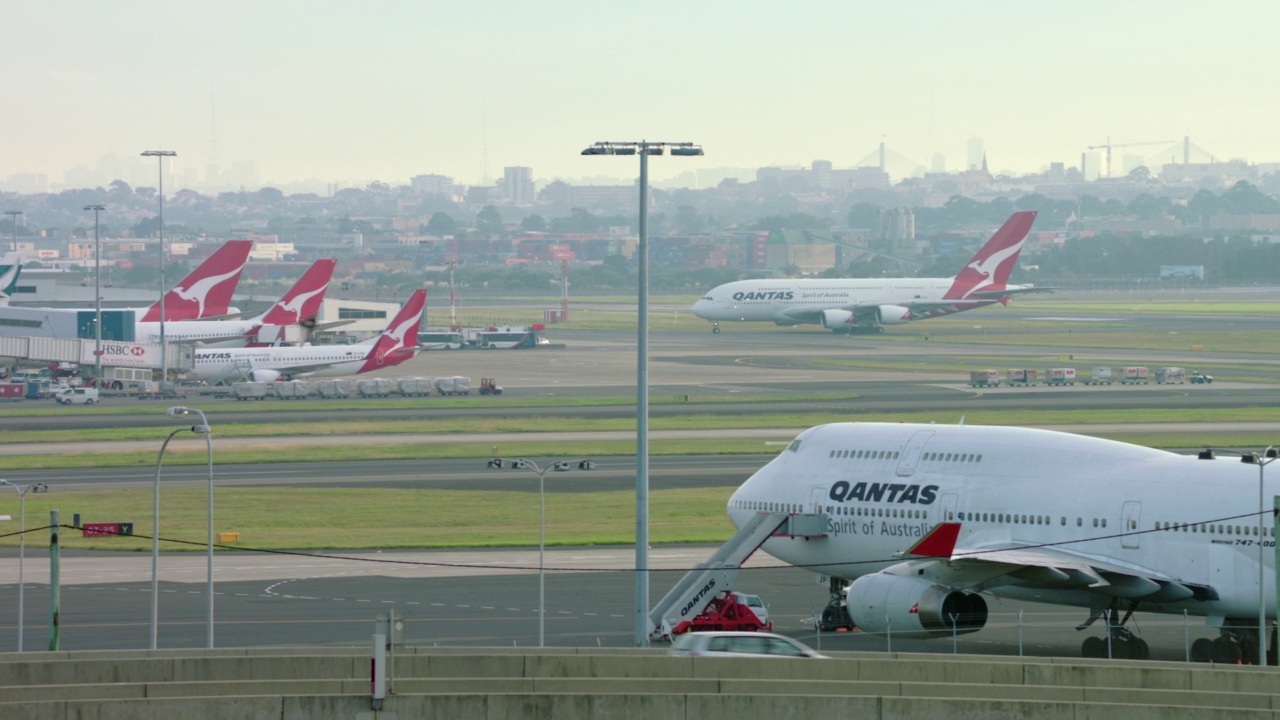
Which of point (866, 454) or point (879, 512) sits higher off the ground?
point (866, 454)

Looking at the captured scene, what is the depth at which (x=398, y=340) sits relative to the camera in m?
129

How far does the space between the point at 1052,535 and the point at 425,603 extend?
19.2 metres

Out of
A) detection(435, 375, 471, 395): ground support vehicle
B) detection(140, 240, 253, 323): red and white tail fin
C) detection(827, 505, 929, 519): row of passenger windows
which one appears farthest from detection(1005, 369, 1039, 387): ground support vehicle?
detection(827, 505, 929, 519): row of passenger windows

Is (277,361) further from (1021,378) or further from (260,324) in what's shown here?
(1021,378)

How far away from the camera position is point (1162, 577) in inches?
1559

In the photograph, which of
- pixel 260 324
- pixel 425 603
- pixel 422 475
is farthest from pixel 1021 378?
pixel 425 603

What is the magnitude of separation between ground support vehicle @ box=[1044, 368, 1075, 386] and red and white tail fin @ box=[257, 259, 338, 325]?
60040 mm

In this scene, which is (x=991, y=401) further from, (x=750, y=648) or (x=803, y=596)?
(x=750, y=648)

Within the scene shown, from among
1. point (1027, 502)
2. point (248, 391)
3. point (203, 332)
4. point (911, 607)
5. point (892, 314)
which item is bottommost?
point (911, 607)

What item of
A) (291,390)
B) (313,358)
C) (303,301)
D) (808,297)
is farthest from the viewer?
(808,297)

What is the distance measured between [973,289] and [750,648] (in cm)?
15206

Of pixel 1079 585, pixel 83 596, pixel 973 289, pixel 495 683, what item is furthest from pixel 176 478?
pixel 973 289

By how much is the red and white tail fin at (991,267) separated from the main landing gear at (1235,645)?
141116 millimetres

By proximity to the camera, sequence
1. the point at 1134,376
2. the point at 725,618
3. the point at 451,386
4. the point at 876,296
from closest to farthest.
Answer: the point at 725,618 → the point at 451,386 → the point at 1134,376 → the point at 876,296
